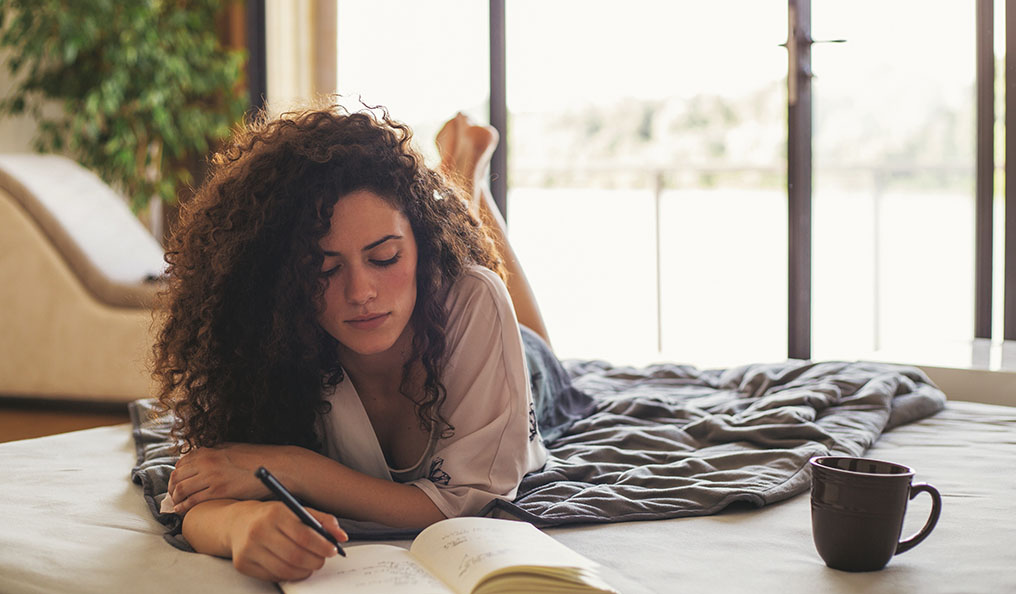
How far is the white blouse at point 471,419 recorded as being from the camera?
1.26 meters

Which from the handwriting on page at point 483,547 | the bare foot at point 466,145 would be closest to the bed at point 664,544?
the handwriting on page at point 483,547

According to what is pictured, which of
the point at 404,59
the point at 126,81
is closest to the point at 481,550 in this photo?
the point at 404,59

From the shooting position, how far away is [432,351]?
132 cm

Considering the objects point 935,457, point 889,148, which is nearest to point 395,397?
point 935,457

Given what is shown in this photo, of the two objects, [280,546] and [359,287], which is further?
[359,287]

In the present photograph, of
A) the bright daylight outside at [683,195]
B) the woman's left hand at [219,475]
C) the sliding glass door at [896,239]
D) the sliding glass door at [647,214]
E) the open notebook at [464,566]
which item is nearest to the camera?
the open notebook at [464,566]

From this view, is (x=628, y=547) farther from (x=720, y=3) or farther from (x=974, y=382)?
(x=720, y=3)

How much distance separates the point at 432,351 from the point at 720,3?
10.3 feet

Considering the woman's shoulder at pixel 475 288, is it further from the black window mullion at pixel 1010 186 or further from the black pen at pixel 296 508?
the black window mullion at pixel 1010 186

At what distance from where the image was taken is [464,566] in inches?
38.1

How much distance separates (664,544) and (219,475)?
0.54m

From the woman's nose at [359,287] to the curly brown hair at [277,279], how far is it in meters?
0.04

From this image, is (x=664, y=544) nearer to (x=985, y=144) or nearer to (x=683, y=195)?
(x=985, y=144)

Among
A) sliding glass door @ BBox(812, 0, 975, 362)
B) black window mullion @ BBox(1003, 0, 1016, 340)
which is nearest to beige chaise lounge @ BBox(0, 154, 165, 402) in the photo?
sliding glass door @ BBox(812, 0, 975, 362)
